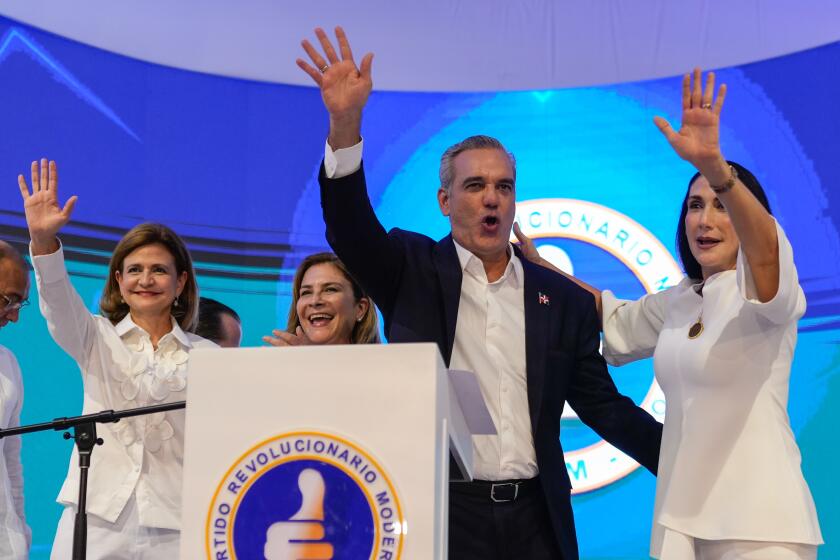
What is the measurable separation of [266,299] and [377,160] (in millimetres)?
1015

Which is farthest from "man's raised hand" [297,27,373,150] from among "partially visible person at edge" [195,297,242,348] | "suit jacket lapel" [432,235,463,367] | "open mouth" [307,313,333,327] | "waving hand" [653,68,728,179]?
"partially visible person at edge" [195,297,242,348]

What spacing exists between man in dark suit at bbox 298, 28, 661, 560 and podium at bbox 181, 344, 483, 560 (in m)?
1.02

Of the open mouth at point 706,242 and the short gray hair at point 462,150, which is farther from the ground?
the short gray hair at point 462,150

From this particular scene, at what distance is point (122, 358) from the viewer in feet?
9.57

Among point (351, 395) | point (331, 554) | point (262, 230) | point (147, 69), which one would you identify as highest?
point (147, 69)

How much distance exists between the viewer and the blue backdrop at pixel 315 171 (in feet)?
16.9

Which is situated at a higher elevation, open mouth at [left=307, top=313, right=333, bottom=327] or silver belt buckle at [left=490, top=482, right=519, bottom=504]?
open mouth at [left=307, top=313, right=333, bottom=327]

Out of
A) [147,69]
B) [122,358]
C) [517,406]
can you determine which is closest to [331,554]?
[517,406]

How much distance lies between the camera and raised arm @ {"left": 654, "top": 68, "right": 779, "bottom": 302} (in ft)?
7.51

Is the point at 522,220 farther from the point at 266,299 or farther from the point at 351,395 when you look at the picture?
the point at 351,395

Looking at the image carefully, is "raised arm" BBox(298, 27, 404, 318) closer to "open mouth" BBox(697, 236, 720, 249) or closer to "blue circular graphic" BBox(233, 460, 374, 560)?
"open mouth" BBox(697, 236, 720, 249)

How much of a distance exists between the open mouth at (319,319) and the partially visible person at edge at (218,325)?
4.60ft

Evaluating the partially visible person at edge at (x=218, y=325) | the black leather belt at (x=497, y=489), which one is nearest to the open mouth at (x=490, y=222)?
the black leather belt at (x=497, y=489)

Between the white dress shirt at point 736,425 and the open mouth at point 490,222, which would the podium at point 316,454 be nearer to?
the white dress shirt at point 736,425
